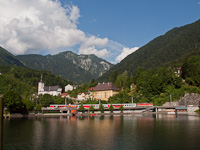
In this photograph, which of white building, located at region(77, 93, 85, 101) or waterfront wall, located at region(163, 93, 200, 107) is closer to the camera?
waterfront wall, located at region(163, 93, 200, 107)

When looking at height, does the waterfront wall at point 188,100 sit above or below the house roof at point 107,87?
below

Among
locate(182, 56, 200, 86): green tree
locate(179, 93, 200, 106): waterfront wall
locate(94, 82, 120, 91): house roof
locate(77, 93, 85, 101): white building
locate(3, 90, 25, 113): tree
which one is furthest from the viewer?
locate(77, 93, 85, 101): white building

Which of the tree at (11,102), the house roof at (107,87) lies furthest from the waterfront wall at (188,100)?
the tree at (11,102)

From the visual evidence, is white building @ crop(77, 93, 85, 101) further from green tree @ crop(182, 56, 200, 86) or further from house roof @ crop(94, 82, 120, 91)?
green tree @ crop(182, 56, 200, 86)

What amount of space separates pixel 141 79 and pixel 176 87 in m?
21.5

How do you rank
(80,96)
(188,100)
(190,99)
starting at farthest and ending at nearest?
(80,96) → (188,100) → (190,99)

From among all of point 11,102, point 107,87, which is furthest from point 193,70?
point 11,102

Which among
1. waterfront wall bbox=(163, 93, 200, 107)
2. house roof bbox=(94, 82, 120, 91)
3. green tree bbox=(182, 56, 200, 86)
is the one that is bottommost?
waterfront wall bbox=(163, 93, 200, 107)

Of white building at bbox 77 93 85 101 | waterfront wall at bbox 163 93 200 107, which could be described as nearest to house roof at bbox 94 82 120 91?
white building at bbox 77 93 85 101

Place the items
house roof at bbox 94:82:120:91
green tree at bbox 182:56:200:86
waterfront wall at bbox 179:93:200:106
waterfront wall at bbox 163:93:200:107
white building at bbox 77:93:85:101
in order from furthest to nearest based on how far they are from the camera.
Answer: white building at bbox 77:93:85:101 < house roof at bbox 94:82:120:91 < green tree at bbox 182:56:200:86 < waterfront wall at bbox 163:93:200:107 < waterfront wall at bbox 179:93:200:106

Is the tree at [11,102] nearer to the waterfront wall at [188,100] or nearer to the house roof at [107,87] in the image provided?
the house roof at [107,87]

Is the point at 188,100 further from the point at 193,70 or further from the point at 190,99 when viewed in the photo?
the point at 193,70

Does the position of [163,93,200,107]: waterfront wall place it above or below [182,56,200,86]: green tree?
below

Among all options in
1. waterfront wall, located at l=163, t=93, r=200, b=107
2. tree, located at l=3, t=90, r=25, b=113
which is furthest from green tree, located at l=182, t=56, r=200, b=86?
tree, located at l=3, t=90, r=25, b=113
